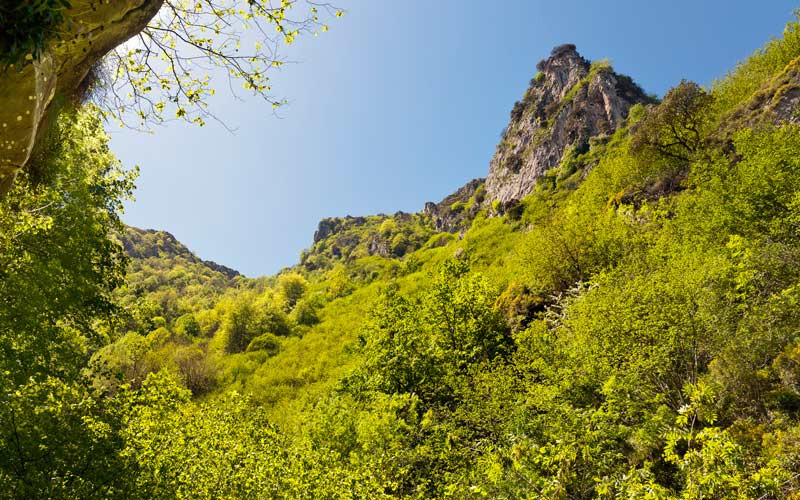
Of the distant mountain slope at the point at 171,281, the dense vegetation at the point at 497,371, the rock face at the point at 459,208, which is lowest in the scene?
the dense vegetation at the point at 497,371

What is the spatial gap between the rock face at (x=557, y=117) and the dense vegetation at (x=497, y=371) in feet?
187

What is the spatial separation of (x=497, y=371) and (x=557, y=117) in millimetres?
90969

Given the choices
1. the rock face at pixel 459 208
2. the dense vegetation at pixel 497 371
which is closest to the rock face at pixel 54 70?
the dense vegetation at pixel 497 371

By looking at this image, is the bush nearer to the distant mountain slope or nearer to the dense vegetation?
the distant mountain slope

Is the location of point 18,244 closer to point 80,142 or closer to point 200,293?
point 80,142

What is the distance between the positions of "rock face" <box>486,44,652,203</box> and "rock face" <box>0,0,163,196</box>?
85404 millimetres

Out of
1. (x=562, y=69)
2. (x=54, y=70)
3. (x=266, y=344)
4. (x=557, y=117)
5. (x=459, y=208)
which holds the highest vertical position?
(x=562, y=69)

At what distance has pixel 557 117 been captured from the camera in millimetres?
93375

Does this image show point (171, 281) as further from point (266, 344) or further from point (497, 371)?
point (497, 371)

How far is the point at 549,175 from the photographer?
80.8 m

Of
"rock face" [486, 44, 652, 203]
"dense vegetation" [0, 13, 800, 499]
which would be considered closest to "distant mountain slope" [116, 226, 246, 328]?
"dense vegetation" [0, 13, 800, 499]

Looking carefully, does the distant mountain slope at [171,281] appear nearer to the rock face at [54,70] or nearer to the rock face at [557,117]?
the rock face at [54,70]

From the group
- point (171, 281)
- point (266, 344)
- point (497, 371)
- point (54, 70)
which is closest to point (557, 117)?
point (266, 344)

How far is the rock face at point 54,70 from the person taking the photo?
341 centimetres
